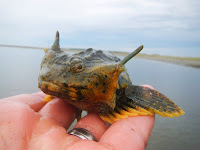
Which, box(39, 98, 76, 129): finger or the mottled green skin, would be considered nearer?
the mottled green skin

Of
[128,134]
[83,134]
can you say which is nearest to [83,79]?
[83,134]

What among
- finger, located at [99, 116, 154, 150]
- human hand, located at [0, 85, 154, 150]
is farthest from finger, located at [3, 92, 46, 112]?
finger, located at [99, 116, 154, 150]

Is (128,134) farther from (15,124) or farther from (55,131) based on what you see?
(15,124)

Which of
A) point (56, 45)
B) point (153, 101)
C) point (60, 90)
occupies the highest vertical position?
point (56, 45)

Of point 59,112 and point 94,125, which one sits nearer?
point 94,125

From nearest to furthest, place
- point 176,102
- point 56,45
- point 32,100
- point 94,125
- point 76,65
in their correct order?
Result: point 76,65 < point 94,125 < point 56,45 < point 32,100 < point 176,102

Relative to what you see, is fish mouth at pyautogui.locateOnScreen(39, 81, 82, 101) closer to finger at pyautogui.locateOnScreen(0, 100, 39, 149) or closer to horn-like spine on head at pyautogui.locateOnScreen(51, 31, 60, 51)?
finger at pyautogui.locateOnScreen(0, 100, 39, 149)
